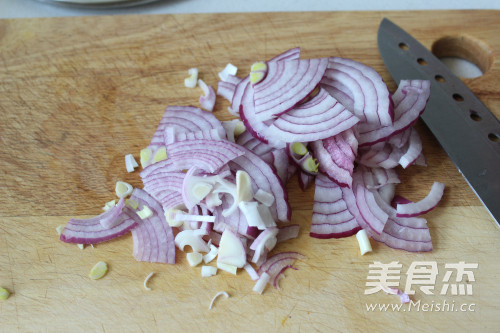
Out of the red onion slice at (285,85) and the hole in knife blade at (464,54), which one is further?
the hole in knife blade at (464,54)

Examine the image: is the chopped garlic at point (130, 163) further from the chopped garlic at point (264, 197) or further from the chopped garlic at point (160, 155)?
the chopped garlic at point (264, 197)

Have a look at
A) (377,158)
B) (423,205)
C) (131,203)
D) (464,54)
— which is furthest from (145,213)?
(464,54)

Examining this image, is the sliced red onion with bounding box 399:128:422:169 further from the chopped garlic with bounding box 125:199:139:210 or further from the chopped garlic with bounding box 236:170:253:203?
the chopped garlic with bounding box 125:199:139:210

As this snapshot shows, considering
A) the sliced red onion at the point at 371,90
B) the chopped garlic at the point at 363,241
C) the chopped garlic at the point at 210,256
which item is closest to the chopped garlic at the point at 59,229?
the chopped garlic at the point at 210,256

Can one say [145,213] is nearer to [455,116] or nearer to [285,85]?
[285,85]

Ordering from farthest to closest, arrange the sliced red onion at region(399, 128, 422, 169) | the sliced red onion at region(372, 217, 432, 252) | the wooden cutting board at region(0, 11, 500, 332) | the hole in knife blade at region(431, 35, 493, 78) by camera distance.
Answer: the hole in knife blade at region(431, 35, 493, 78) → the sliced red onion at region(399, 128, 422, 169) → the sliced red onion at region(372, 217, 432, 252) → the wooden cutting board at region(0, 11, 500, 332)

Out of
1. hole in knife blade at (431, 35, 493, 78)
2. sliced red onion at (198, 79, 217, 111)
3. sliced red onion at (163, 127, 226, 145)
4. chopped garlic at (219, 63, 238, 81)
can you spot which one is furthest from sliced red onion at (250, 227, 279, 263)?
hole in knife blade at (431, 35, 493, 78)
